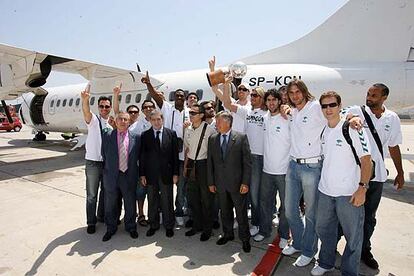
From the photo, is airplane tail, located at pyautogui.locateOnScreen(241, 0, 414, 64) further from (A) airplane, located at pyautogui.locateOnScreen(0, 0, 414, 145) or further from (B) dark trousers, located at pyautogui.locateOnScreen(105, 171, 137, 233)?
(B) dark trousers, located at pyautogui.locateOnScreen(105, 171, 137, 233)

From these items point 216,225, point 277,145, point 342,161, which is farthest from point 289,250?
point 342,161

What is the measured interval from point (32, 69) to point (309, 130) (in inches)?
368

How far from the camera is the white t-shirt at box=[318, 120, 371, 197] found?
2.62 metres

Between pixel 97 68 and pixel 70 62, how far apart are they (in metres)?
0.99

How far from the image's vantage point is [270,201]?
3.85 meters

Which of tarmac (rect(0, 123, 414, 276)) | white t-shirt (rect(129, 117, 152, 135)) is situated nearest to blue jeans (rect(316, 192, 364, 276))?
tarmac (rect(0, 123, 414, 276))

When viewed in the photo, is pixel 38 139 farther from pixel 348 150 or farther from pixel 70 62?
pixel 348 150

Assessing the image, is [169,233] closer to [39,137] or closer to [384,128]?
[384,128]

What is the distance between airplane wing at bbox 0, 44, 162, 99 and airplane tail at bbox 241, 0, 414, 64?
537 cm

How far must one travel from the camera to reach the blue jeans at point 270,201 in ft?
12.0

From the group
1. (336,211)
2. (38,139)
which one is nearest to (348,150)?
(336,211)

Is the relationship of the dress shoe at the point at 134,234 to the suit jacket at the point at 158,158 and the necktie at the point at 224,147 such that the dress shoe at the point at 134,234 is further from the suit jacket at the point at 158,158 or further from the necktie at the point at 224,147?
the necktie at the point at 224,147

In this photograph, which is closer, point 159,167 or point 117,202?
point 159,167

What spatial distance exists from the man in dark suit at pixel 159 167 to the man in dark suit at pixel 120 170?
15 cm
